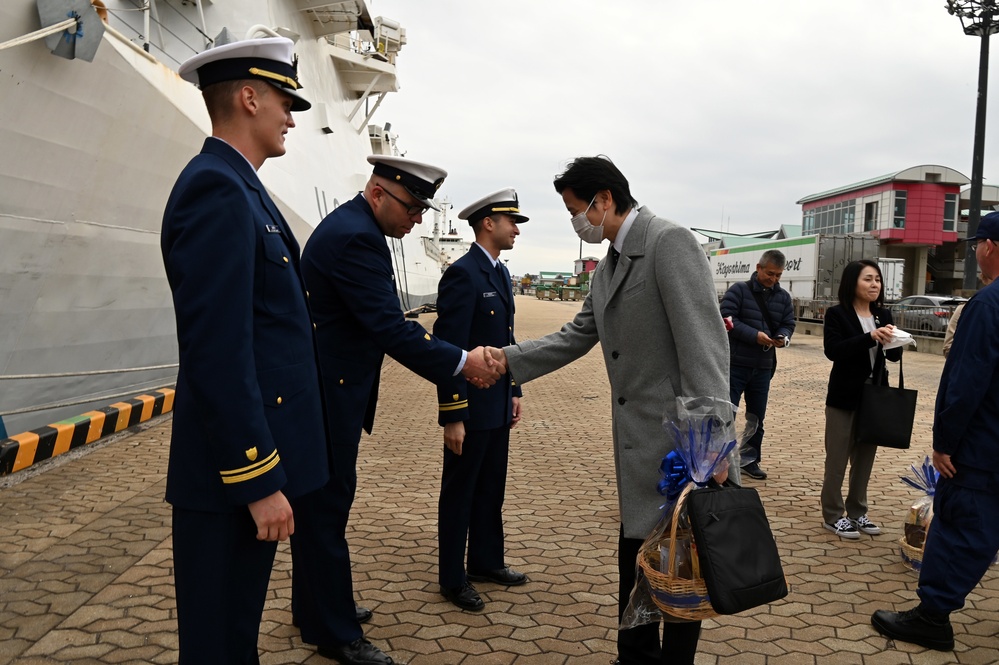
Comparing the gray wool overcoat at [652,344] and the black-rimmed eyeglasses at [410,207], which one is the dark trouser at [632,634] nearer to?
the gray wool overcoat at [652,344]

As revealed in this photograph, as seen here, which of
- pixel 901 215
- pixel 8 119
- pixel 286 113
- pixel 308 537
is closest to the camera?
pixel 286 113

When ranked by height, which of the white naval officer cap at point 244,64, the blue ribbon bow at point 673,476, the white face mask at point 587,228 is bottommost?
the blue ribbon bow at point 673,476

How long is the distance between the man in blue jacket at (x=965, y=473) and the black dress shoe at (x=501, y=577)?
6.18 feet

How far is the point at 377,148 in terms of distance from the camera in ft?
86.2

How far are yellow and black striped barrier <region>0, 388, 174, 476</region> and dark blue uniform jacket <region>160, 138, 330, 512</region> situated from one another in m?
4.83

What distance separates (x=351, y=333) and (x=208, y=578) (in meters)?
1.35

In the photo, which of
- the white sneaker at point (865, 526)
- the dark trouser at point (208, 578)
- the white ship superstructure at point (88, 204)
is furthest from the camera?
the white ship superstructure at point (88, 204)

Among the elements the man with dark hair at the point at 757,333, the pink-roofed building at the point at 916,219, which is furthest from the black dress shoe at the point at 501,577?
the pink-roofed building at the point at 916,219

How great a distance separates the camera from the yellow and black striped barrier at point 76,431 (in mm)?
5738

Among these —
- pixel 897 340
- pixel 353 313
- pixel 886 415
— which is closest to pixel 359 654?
pixel 353 313

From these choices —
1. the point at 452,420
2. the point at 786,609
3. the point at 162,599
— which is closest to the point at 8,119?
the point at 162,599

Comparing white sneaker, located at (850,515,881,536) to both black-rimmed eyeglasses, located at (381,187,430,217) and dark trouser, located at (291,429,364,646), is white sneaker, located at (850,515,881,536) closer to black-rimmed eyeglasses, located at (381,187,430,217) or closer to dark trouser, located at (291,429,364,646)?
dark trouser, located at (291,429,364,646)

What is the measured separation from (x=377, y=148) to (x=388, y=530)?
23.3 meters

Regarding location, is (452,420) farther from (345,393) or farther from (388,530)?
(388,530)
